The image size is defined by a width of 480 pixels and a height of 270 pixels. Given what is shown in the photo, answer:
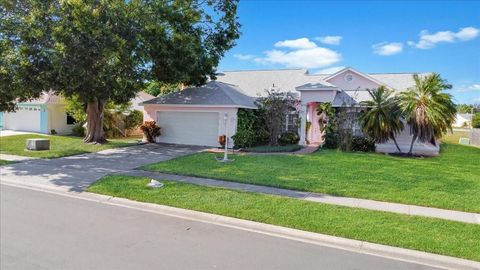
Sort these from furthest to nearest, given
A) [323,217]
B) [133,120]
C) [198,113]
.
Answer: [133,120], [198,113], [323,217]

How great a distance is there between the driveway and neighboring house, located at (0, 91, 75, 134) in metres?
10.8

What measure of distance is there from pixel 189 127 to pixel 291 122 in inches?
242

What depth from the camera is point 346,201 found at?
871 cm

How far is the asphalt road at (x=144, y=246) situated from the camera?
520 centimetres

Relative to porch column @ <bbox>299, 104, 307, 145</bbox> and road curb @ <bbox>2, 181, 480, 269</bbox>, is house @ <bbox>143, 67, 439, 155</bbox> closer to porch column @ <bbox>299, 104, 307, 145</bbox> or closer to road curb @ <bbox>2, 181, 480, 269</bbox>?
porch column @ <bbox>299, 104, 307, 145</bbox>

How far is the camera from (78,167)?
13016mm

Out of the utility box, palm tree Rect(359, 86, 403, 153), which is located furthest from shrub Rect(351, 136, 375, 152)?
the utility box

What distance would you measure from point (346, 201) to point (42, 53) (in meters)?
13.0

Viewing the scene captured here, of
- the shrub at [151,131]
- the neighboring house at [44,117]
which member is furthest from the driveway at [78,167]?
the neighboring house at [44,117]

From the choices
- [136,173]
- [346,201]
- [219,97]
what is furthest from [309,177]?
[219,97]

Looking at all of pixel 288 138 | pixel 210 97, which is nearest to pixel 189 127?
pixel 210 97

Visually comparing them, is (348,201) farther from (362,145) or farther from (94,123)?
(94,123)

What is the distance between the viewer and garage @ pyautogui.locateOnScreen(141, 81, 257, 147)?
19672 millimetres

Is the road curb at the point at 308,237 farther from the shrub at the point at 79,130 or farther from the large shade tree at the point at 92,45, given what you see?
the shrub at the point at 79,130
